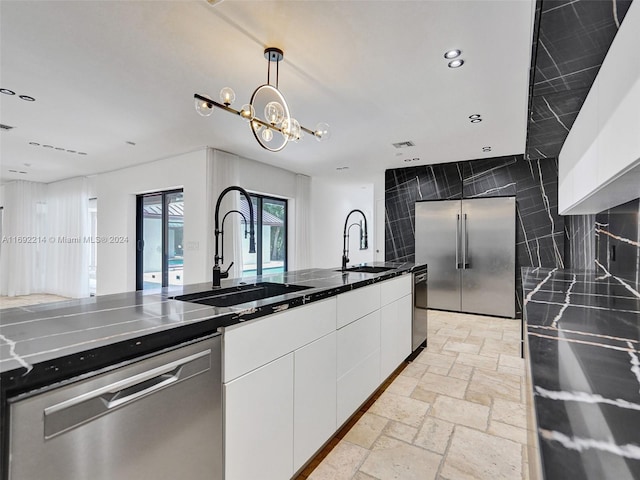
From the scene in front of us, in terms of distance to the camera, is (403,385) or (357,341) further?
(403,385)

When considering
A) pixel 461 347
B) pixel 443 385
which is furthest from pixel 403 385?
pixel 461 347

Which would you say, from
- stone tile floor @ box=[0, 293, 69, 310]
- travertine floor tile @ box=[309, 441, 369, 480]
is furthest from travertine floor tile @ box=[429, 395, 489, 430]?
stone tile floor @ box=[0, 293, 69, 310]

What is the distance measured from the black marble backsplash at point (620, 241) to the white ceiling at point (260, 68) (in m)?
1.31

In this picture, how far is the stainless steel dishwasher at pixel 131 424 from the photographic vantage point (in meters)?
0.78

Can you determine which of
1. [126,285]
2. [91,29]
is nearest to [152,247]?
[126,285]

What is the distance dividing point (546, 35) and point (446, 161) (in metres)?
4.44

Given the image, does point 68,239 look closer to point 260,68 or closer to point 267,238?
point 267,238

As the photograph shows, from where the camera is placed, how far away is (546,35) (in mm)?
1518

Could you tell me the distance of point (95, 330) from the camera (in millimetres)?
1021

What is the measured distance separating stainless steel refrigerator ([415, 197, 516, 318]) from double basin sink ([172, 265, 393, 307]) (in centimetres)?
444

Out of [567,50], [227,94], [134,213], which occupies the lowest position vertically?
[134,213]

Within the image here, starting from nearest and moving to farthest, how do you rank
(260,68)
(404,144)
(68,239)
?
1. (260,68)
2. (404,144)
3. (68,239)

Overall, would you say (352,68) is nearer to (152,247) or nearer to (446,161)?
(446,161)

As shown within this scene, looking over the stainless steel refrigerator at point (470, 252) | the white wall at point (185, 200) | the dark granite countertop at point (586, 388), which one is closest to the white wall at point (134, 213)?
the white wall at point (185, 200)
